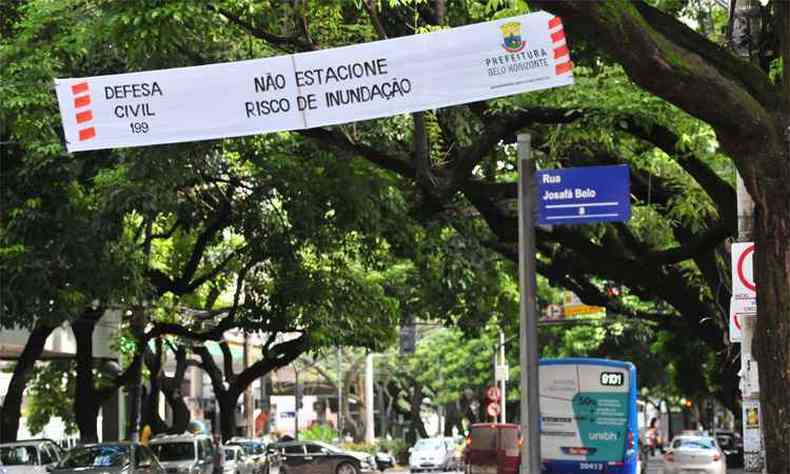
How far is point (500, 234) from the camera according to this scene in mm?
20156

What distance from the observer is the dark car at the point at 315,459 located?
38.4 metres

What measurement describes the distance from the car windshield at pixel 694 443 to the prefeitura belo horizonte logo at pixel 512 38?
Result: 82.0ft

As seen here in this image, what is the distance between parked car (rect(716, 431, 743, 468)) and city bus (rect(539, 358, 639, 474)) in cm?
2427

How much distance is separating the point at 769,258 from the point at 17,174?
16.3m

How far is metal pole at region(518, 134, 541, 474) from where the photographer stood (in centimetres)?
1305

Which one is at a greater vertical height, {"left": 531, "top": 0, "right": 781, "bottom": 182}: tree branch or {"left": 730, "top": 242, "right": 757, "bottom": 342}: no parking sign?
{"left": 531, "top": 0, "right": 781, "bottom": 182}: tree branch

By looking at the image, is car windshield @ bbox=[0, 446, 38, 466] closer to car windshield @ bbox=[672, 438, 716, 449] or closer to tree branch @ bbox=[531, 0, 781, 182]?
car windshield @ bbox=[672, 438, 716, 449]

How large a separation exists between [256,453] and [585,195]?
26005mm

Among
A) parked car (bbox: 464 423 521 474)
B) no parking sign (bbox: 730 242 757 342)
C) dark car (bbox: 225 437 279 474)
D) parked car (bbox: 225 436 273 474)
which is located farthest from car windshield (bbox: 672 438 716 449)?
no parking sign (bbox: 730 242 757 342)

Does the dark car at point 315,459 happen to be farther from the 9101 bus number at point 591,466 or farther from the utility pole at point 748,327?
the utility pole at point 748,327

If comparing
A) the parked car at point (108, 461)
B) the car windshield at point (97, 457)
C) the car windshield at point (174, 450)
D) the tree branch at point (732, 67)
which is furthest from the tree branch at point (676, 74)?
the car windshield at point (174, 450)

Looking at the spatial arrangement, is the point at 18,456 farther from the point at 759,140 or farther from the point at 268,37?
the point at 759,140

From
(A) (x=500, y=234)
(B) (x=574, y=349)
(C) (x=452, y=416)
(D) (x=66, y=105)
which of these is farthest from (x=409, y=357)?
(D) (x=66, y=105)

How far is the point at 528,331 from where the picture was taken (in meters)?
13.1
